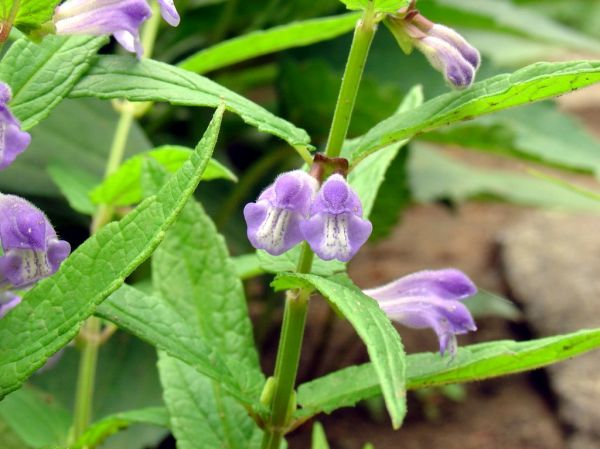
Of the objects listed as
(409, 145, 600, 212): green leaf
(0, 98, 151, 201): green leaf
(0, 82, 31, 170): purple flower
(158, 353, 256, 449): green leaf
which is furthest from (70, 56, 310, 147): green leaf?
(409, 145, 600, 212): green leaf

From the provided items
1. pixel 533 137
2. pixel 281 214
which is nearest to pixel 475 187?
pixel 533 137

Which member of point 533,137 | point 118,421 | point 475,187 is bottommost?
point 475,187

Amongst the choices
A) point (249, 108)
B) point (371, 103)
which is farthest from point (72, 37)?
point (371, 103)

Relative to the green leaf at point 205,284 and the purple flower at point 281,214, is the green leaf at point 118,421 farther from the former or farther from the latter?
the purple flower at point 281,214

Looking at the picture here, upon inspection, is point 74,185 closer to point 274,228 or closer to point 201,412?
point 201,412

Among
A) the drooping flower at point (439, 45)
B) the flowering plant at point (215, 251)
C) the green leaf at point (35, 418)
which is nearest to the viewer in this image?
the flowering plant at point (215, 251)

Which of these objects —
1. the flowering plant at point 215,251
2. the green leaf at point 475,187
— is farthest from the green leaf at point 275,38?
the green leaf at point 475,187
